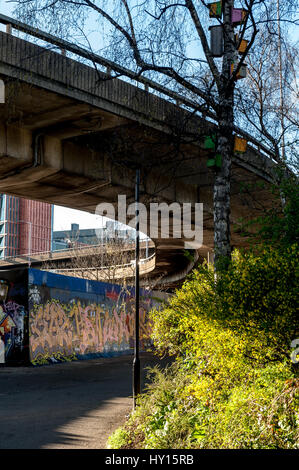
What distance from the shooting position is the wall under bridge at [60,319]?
61.0ft

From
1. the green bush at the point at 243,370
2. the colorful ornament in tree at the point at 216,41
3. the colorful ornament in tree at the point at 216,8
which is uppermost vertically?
the colorful ornament in tree at the point at 216,8

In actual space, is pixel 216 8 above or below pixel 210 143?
above

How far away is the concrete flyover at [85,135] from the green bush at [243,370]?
→ 4.80 metres

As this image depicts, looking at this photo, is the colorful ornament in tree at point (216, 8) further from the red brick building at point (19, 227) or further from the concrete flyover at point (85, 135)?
the red brick building at point (19, 227)

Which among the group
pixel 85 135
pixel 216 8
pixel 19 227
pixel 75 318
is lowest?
pixel 75 318

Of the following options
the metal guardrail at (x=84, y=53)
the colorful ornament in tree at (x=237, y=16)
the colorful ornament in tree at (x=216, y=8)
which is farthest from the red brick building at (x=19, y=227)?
the colorful ornament in tree at (x=237, y=16)

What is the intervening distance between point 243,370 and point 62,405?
17.2 ft

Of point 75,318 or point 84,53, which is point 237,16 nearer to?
point 84,53

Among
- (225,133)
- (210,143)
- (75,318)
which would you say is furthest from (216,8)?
(75,318)

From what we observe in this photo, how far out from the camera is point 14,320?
1869 cm

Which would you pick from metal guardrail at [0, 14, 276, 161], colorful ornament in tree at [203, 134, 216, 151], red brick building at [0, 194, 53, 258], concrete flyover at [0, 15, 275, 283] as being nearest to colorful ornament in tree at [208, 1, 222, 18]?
metal guardrail at [0, 14, 276, 161]

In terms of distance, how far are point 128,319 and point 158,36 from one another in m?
17.6

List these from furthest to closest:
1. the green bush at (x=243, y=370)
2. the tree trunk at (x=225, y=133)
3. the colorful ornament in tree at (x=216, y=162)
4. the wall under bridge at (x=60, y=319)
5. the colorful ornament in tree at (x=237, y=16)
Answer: the wall under bridge at (x=60, y=319) < the colorful ornament in tree at (x=237, y=16) < the tree trunk at (x=225, y=133) < the colorful ornament in tree at (x=216, y=162) < the green bush at (x=243, y=370)
